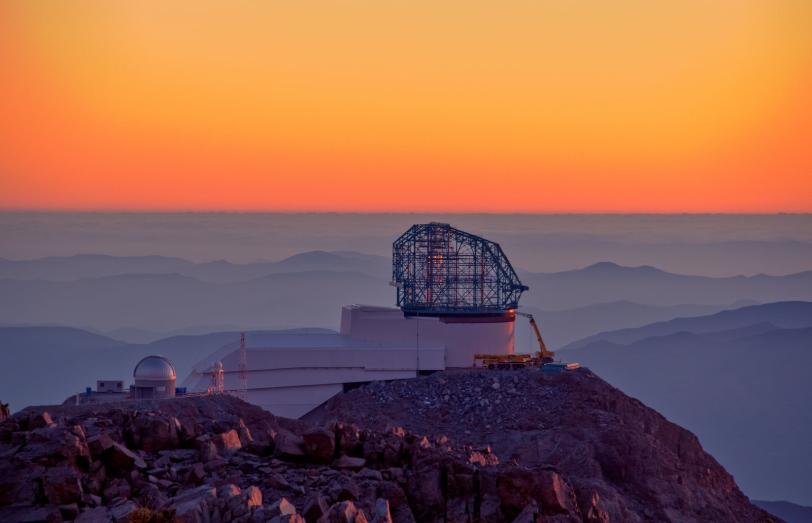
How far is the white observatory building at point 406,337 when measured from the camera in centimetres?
5641

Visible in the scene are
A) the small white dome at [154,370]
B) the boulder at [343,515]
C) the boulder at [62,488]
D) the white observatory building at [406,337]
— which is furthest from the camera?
the white observatory building at [406,337]

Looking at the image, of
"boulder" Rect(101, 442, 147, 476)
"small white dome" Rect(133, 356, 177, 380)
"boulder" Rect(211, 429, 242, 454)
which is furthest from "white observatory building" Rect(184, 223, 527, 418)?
"boulder" Rect(101, 442, 147, 476)

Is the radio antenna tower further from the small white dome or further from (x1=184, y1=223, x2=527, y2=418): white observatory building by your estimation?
the small white dome

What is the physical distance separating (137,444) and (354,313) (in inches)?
1216

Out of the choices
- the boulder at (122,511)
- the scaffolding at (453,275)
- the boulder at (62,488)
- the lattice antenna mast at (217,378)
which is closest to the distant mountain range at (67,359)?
the scaffolding at (453,275)

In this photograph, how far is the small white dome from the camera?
158ft

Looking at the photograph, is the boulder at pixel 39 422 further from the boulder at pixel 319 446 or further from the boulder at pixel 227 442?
the boulder at pixel 319 446

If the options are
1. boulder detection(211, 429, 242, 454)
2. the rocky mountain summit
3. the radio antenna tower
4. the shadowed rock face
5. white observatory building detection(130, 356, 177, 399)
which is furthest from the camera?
the radio antenna tower

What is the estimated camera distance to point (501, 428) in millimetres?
51719

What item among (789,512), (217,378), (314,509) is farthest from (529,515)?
(789,512)

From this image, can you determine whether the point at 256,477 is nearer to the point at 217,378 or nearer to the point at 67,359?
the point at 217,378

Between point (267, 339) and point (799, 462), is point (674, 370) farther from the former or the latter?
point (267, 339)

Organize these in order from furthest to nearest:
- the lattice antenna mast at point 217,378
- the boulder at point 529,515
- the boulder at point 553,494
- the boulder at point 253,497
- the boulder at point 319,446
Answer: the lattice antenna mast at point 217,378, the boulder at point 319,446, the boulder at point 553,494, the boulder at point 529,515, the boulder at point 253,497

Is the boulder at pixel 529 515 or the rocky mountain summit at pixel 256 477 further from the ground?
the rocky mountain summit at pixel 256 477
